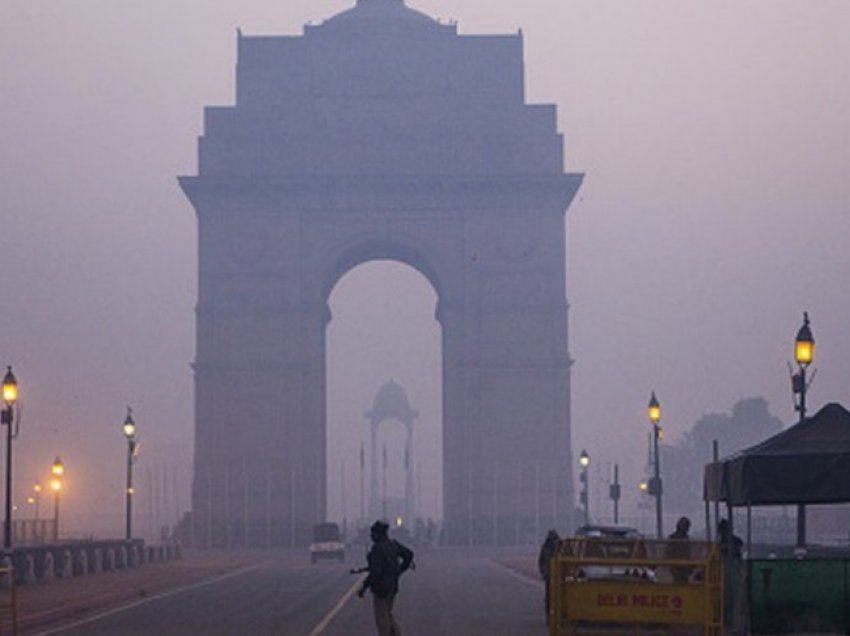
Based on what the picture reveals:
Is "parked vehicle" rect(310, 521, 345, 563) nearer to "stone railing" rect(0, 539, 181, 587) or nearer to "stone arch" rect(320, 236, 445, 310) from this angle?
"stone railing" rect(0, 539, 181, 587)

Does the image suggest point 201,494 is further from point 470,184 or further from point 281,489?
point 470,184

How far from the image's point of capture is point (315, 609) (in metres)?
40.0

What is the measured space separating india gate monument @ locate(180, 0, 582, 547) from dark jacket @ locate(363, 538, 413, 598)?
246 ft

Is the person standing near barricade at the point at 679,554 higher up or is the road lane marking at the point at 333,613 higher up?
the person standing near barricade at the point at 679,554

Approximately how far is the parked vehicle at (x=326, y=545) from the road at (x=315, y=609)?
19.0 m

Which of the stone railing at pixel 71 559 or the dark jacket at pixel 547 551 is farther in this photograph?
the stone railing at pixel 71 559

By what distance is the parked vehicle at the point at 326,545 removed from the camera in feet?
265

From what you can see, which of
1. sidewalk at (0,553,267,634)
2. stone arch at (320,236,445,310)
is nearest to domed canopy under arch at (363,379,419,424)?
stone arch at (320,236,445,310)

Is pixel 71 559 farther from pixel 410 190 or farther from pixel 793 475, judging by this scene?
pixel 410 190

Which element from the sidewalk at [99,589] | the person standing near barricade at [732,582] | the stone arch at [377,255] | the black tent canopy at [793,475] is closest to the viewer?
the black tent canopy at [793,475]

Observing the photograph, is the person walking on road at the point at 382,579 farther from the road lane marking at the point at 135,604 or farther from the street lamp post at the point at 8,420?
the street lamp post at the point at 8,420

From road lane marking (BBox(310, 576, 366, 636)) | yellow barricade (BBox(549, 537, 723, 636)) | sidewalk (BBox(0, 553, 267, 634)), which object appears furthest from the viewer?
sidewalk (BBox(0, 553, 267, 634))

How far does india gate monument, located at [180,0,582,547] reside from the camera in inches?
4001

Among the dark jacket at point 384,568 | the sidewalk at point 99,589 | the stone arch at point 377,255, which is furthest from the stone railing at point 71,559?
the stone arch at point 377,255
